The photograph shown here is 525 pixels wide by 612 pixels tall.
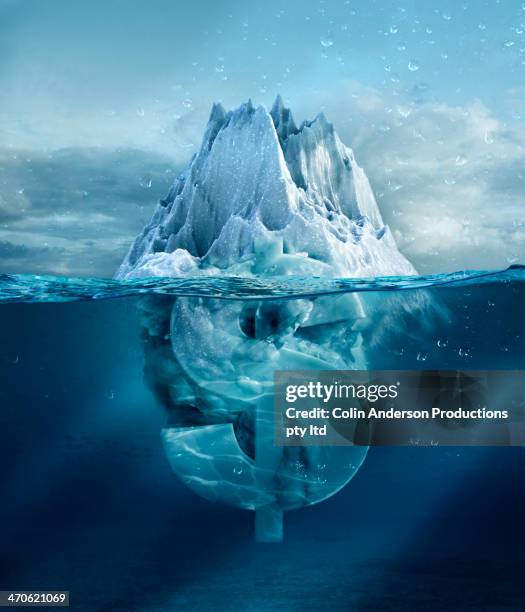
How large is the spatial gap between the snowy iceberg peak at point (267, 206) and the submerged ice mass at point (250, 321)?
0.03 m

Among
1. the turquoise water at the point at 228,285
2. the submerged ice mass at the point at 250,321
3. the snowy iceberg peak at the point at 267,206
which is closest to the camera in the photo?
the submerged ice mass at the point at 250,321

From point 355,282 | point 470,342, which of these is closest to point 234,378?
point 355,282

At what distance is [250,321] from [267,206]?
2.25m

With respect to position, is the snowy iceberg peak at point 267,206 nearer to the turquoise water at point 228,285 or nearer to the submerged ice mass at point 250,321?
the submerged ice mass at point 250,321

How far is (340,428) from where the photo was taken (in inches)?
381

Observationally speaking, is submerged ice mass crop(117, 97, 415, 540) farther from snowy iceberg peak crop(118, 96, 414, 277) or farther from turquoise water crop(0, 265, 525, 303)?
turquoise water crop(0, 265, 525, 303)

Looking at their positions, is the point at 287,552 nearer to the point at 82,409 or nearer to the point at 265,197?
the point at 265,197

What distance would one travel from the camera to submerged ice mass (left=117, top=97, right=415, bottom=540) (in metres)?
9.48

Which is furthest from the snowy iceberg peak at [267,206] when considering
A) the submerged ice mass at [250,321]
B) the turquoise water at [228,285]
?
the turquoise water at [228,285]

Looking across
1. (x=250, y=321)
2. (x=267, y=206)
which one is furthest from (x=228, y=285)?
(x=267, y=206)

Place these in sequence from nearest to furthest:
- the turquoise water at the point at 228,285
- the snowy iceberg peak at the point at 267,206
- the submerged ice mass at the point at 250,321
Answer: the submerged ice mass at the point at 250,321 < the snowy iceberg peak at the point at 267,206 < the turquoise water at the point at 228,285

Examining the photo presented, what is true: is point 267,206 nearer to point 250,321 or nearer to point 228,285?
point 228,285

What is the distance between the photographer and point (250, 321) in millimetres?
10211

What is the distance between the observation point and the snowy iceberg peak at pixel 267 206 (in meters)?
9.66
